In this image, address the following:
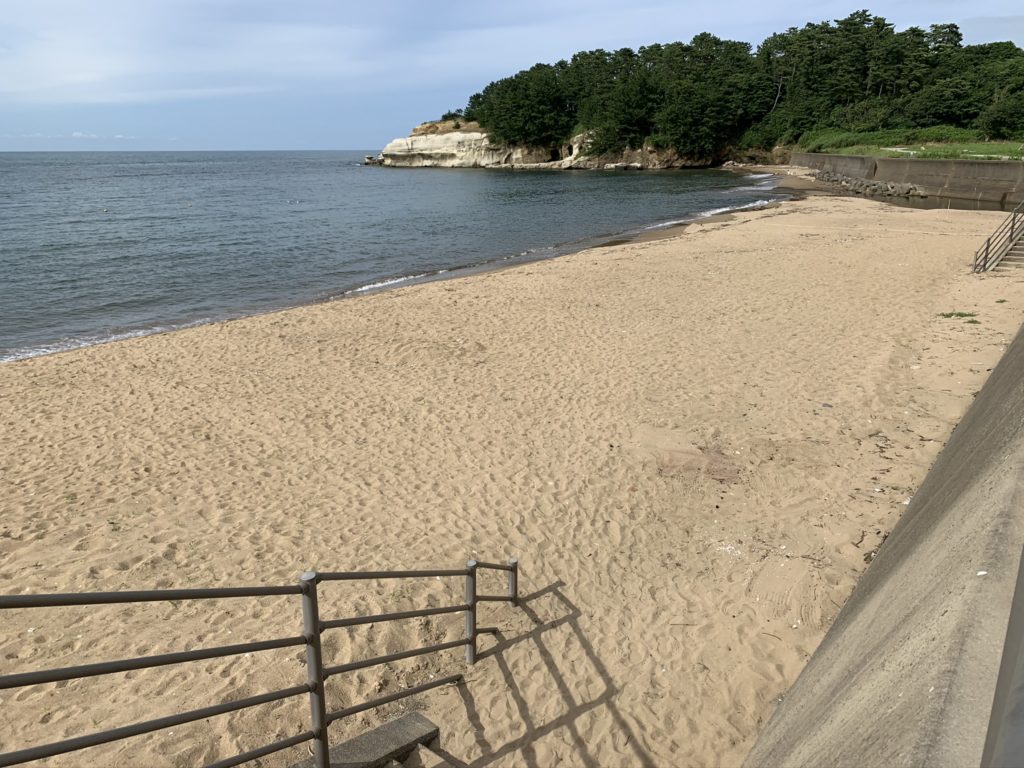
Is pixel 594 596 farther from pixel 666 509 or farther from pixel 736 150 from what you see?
pixel 736 150

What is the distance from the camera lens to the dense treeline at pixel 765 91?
61.6 meters

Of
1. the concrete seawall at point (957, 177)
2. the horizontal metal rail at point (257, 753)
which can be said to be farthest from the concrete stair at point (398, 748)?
the concrete seawall at point (957, 177)

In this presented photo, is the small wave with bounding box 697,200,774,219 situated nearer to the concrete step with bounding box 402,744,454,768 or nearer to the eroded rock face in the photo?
the concrete step with bounding box 402,744,454,768

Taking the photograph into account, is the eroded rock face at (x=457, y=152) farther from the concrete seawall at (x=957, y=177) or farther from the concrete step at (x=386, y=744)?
the concrete step at (x=386, y=744)

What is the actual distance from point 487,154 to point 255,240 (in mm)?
75880

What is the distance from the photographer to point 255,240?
33.5 meters

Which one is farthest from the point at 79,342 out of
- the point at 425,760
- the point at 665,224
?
the point at 665,224

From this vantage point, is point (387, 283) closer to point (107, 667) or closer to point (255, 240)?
point (255, 240)

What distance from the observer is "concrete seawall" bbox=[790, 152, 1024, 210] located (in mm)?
34812

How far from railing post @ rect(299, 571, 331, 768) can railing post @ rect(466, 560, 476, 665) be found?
154 cm

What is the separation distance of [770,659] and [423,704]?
2.83 metres

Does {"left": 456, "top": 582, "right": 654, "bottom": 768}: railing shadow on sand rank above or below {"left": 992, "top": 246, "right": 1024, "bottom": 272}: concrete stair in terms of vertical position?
below

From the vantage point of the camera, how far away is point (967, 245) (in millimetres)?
22109

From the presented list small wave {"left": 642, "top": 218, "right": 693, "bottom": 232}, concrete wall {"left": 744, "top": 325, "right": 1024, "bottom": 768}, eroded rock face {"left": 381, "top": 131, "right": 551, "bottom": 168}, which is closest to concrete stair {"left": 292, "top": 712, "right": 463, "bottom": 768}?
concrete wall {"left": 744, "top": 325, "right": 1024, "bottom": 768}
